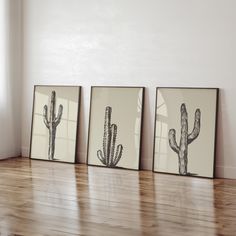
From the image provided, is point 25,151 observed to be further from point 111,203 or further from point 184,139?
point 111,203

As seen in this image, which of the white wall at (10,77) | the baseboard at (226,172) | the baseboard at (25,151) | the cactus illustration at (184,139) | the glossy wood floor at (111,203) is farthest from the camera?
the baseboard at (25,151)

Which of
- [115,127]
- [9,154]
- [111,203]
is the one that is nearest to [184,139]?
[115,127]

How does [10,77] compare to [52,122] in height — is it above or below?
above

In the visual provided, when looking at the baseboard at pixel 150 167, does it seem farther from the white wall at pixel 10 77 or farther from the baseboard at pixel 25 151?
the white wall at pixel 10 77

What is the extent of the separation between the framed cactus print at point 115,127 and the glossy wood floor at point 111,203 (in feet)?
0.62

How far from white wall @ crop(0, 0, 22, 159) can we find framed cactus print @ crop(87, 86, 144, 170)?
1089 mm

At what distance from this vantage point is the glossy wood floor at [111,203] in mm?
2900

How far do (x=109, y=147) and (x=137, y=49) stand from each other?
1122 mm

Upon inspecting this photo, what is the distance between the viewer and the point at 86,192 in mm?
3865

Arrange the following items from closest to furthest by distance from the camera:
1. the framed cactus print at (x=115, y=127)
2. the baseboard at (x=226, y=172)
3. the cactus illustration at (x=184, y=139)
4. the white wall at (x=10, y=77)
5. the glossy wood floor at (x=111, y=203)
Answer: the glossy wood floor at (x=111, y=203) → the baseboard at (x=226, y=172) → the cactus illustration at (x=184, y=139) → the framed cactus print at (x=115, y=127) → the white wall at (x=10, y=77)

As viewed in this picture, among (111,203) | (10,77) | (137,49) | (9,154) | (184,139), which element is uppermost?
(137,49)

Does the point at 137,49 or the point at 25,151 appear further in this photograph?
the point at 25,151

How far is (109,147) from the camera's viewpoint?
16.6 ft

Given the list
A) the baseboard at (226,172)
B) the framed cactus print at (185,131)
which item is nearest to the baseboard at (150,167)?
the baseboard at (226,172)
